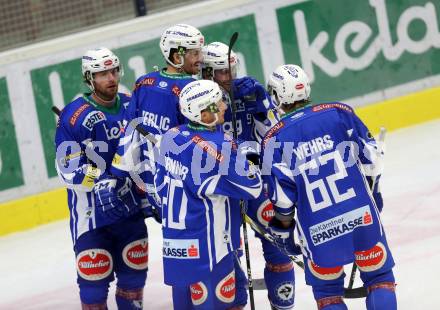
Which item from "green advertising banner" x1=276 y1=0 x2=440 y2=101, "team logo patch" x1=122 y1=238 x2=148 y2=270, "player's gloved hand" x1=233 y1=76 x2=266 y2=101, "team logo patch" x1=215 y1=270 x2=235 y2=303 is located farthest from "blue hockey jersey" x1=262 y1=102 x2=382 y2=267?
"green advertising banner" x1=276 y1=0 x2=440 y2=101

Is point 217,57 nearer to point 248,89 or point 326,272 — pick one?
point 248,89

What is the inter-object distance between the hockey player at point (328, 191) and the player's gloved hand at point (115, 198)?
118 cm

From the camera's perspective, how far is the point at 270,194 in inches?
206

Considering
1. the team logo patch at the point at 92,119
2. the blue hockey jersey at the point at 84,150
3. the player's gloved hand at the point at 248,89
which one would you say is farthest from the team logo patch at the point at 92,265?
the player's gloved hand at the point at 248,89

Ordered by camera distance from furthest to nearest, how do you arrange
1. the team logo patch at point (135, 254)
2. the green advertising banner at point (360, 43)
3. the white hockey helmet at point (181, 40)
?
the green advertising banner at point (360, 43)
the team logo patch at point (135, 254)
the white hockey helmet at point (181, 40)

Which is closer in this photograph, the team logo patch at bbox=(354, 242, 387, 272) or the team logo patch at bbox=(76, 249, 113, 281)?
the team logo patch at bbox=(354, 242, 387, 272)

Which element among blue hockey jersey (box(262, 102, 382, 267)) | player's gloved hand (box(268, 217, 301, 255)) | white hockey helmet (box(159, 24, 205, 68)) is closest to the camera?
blue hockey jersey (box(262, 102, 382, 267))

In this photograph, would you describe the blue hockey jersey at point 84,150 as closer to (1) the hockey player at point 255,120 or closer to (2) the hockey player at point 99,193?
(2) the hockey player at point 99,193

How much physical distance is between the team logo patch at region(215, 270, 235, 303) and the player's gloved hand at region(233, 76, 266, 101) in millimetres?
1148

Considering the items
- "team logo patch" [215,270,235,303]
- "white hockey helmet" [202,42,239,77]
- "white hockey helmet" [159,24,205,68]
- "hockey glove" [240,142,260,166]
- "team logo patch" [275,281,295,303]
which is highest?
"white hockey helmet" [159,24,205,68]

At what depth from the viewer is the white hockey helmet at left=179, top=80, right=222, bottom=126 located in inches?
202

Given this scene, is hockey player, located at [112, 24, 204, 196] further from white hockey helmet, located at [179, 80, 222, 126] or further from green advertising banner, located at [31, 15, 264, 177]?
green advertising banner, located at [31, 15, 264, 177]

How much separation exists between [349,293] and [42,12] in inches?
184

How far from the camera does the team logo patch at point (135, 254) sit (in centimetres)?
624
